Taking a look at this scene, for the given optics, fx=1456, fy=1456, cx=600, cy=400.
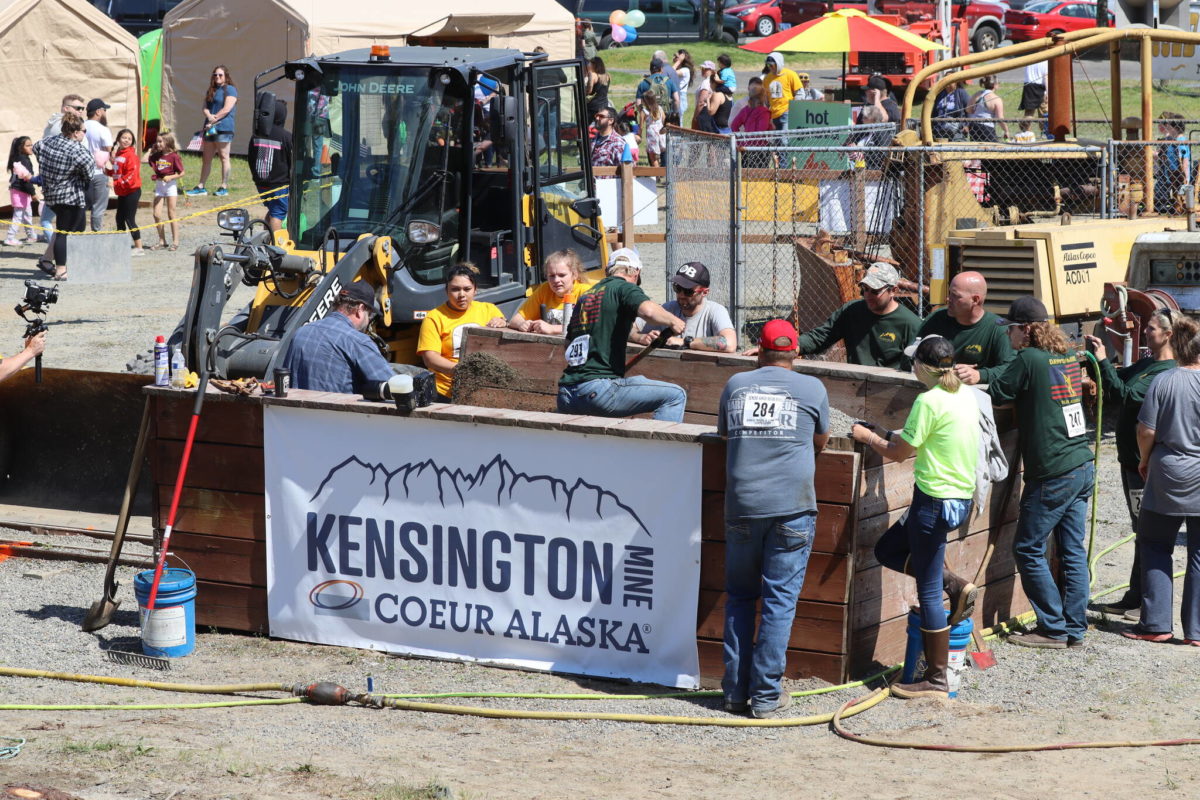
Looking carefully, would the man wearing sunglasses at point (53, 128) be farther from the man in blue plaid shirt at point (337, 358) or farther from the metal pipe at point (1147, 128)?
the metal pipe at point (1147, 128)

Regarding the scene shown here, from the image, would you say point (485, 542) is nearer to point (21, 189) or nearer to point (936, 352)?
point (936, 352)

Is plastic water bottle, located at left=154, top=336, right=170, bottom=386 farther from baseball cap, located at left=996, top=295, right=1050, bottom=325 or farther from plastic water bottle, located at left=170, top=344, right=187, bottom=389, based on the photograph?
baseball cap, located at left=996, top=295, right=1050, bottom=325

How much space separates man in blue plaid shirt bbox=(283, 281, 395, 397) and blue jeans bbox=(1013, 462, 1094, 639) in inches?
136

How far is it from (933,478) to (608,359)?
1.97m

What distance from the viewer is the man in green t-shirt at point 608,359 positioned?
7621 mm

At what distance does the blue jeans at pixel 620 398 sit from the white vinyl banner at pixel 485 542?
79 centimetres

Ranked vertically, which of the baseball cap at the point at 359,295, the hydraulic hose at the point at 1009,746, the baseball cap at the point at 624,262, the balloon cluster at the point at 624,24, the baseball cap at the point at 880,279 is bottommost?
the hydraulic hose at the point at 1009,746

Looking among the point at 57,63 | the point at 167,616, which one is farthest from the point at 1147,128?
the point at 57,63

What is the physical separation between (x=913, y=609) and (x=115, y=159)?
53.5ft

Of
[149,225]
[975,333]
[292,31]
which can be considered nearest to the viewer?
[975,333]

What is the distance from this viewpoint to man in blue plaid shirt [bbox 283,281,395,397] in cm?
800

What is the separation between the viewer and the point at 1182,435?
7441 mm

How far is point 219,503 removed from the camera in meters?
7.59

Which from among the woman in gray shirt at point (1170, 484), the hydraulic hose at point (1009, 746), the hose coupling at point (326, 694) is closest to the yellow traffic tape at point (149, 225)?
the hose coupling at point (326, 694)
